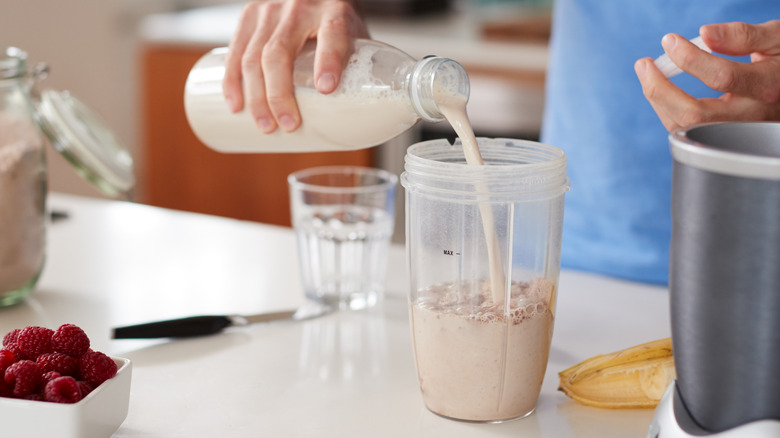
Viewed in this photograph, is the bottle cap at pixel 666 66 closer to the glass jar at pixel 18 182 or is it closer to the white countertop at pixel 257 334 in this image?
the white countertop at pixel 257 334

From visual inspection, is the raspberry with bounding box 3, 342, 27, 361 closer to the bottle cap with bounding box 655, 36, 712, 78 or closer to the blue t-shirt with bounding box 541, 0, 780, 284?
the bottle cap with bounding box 655, 36, 712, 78

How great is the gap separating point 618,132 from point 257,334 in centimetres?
65

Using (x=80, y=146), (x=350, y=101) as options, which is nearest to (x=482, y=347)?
(x=350, y=101)

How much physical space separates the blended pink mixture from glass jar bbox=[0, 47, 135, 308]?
43cm

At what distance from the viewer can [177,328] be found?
0.84 metres

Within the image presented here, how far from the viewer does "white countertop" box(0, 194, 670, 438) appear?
0.68m

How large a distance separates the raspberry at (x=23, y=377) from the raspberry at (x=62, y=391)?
1 centimetres

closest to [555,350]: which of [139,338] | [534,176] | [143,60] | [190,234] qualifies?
[534,176]

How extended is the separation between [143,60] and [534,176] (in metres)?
2.53

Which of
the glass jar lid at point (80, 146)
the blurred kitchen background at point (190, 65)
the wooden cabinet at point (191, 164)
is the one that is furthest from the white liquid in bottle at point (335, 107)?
the wooden cabinet at point (191, 164)

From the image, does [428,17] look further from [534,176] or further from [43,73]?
[534,176]

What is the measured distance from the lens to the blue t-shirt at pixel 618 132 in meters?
1.17

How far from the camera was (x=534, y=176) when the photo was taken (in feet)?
2.13

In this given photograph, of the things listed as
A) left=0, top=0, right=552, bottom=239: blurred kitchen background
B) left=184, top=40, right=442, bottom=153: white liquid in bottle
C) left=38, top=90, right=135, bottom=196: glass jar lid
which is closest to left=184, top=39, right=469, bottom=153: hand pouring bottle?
left=184, top=40, right=442, bottom=153: white liquid in bottle
